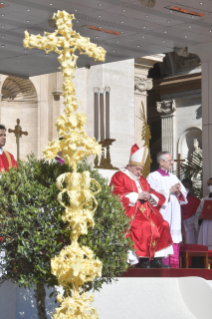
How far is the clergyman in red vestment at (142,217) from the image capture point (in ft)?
25.4

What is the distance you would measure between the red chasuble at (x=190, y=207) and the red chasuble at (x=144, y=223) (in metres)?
3.11

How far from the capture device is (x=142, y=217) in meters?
8.03

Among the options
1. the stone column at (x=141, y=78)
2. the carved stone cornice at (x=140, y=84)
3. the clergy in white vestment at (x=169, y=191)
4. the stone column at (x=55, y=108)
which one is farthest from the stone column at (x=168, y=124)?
the clergy in white vestment at (x=169, y=191)

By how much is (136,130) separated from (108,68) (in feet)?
8.14

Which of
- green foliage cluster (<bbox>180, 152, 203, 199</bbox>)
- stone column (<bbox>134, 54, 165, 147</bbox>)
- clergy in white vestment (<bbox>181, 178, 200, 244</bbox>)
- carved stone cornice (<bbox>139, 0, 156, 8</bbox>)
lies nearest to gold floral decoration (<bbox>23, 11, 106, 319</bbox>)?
carved stone cornice (<bbox>139, 0, 156, 8</bbox>)

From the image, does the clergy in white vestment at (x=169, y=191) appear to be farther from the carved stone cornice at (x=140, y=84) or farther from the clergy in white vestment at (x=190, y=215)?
the carved stone cornice at (x=140, y=84)

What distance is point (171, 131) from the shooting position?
814 inches

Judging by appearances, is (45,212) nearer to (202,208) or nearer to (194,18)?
(194,18)

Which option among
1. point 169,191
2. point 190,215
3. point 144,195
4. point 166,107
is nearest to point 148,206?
point 144,195

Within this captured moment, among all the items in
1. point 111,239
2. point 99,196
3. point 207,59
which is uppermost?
point 207,59

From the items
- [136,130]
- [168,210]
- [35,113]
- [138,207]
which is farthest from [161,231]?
[136,130]

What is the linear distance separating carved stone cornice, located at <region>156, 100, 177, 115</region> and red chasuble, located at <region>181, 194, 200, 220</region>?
9424mm

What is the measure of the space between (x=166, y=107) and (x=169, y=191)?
12.2 meters

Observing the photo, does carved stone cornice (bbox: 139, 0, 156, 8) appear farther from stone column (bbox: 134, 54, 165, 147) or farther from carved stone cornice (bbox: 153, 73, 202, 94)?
carved stone cornice (bbox: 153, 73, 202, 94)
